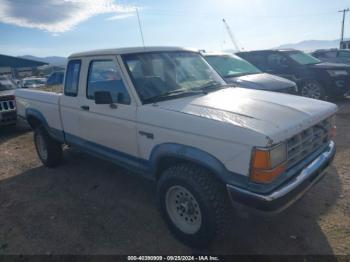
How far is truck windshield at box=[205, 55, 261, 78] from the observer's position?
26.2ft

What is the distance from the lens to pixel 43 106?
5.30m

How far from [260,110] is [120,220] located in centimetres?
220

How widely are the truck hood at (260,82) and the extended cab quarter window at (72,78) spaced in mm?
3831

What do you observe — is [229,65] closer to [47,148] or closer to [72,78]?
[72,78]

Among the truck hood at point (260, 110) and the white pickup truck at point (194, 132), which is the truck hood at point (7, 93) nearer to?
the white pickup truck at point (194, 132)

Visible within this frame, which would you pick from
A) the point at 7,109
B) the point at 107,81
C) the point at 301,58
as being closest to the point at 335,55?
the point at 301,58

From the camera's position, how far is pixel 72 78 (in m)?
4.57

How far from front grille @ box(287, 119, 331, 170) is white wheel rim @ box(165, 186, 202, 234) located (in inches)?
40.2

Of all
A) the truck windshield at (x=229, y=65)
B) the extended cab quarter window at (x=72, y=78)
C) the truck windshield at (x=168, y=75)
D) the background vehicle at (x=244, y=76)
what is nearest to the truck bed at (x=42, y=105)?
the extended cab quarter window at (x=72, y=78)

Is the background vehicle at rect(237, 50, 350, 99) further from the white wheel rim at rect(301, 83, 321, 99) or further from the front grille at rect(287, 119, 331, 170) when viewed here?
the front grille at rect(287, 119, 331, 170)

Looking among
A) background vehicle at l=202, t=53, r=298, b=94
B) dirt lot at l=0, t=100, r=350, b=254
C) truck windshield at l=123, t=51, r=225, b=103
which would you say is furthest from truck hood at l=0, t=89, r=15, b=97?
truck windshield at l=123, t=51, r=225, b=103

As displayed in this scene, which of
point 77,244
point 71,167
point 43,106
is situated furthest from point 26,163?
point 77,244

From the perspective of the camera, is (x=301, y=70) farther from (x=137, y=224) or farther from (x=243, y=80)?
(x=137, y=224)

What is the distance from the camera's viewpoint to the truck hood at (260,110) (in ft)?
8.64
